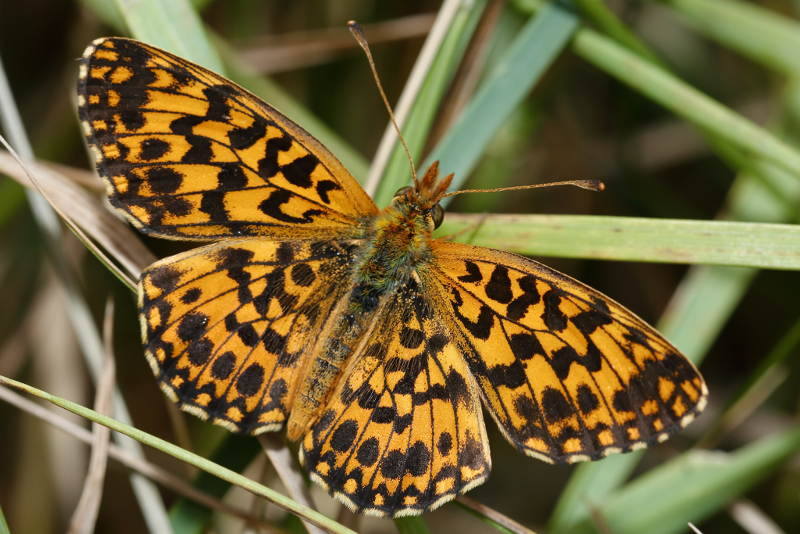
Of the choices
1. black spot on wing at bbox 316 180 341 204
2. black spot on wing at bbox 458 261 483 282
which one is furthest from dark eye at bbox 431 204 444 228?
black spot on wing at bbox 316 180 341 204

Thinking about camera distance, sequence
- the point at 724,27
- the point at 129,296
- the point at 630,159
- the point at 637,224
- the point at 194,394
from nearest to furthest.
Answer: the point at 194,394 → the point at 637,224 → the point at 724,27 → the point at 129,296 → the point at 630,159

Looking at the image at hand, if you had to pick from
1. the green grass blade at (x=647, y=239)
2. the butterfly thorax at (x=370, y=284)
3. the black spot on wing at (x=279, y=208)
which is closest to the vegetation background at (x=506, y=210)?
the green grass blade at (x=647, y=239)

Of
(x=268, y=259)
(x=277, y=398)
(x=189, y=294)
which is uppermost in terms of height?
(x=268, y=259)

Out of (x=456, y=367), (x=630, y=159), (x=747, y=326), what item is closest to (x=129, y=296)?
(x=456, y=367)

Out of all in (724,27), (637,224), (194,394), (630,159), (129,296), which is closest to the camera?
(194,394)

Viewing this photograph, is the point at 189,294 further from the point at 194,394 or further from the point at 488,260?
the point at 488,260

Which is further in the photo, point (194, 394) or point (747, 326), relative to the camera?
point (747, 326)

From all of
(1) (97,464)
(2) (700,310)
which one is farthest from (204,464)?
(2) (700,310)
